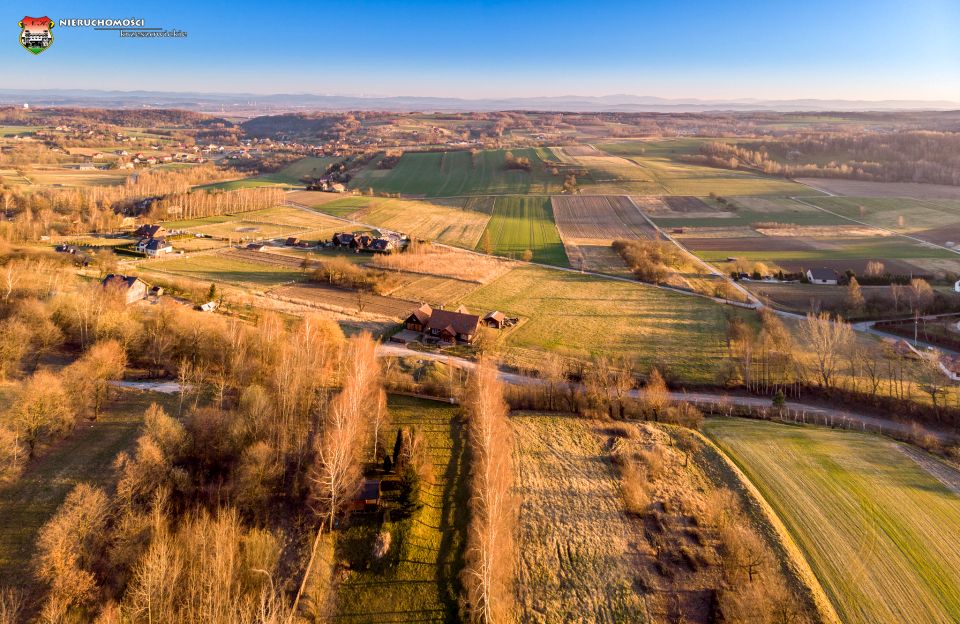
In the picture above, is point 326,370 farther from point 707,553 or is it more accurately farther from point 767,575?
point 767,575

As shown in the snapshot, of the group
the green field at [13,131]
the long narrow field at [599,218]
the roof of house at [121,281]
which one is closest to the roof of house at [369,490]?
the roof of house at [121,281]

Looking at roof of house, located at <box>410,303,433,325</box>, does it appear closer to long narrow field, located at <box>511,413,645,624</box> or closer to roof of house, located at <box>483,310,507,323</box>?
roof of house, located at <box>483,310,507,323</box>

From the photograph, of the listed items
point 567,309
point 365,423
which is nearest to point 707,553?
point 365,423

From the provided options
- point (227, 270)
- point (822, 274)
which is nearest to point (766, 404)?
point (822, 274)

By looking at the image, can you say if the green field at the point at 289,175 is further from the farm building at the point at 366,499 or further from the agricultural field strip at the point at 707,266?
the farm building at the point at 366,499

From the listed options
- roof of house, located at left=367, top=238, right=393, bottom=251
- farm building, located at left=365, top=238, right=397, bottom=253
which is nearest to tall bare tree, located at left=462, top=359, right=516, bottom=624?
farm building, located at left=365, top=238, right=397, bottom=253

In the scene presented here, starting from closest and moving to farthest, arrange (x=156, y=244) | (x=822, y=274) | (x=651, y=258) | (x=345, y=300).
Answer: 1. (x=345, y=300)
2. (x=822, y=274)
3. (x=156, y=244)
4. (x=651, y=258)

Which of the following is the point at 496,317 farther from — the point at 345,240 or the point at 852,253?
the point at 852,253
